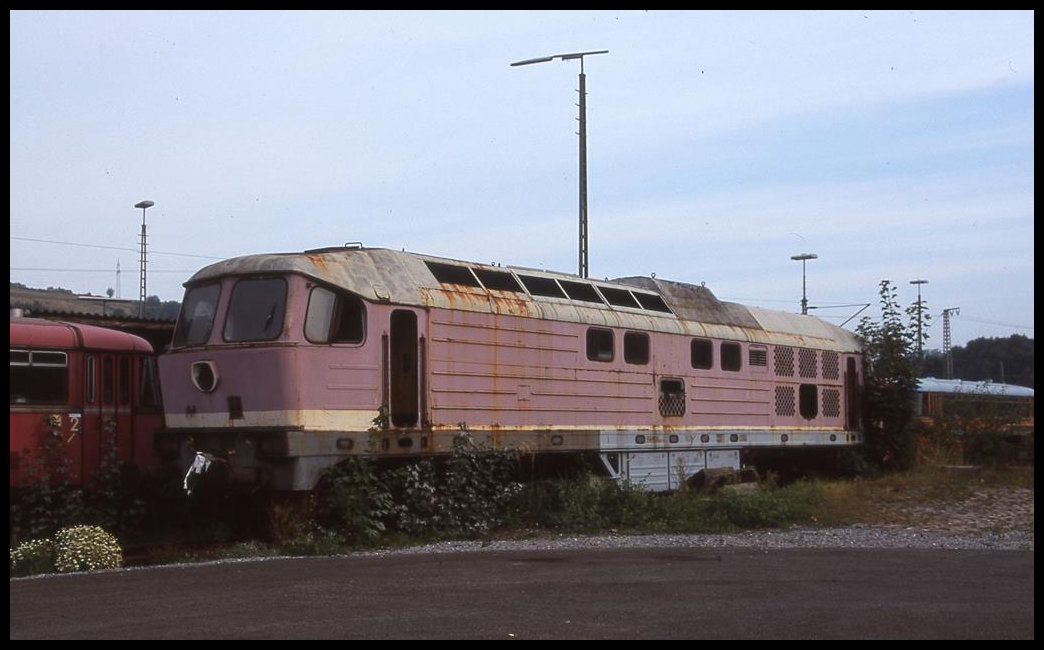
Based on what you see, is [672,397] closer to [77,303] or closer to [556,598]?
[556,598]

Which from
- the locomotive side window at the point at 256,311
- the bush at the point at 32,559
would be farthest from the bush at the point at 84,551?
the locomotive side window at the point at 256,311

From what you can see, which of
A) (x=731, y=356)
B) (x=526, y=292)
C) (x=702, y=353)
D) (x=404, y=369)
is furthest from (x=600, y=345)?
(x=404, y=369)

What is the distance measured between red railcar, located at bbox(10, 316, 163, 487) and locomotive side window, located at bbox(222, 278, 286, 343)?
3185mm

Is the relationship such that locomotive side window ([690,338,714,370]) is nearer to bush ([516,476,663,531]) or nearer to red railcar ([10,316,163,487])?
bush ([516,476,663,531])

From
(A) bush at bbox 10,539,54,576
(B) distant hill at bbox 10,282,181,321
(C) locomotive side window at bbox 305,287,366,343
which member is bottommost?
(A) bush at bbox 10,539,54,576

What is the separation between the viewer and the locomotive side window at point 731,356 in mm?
20375

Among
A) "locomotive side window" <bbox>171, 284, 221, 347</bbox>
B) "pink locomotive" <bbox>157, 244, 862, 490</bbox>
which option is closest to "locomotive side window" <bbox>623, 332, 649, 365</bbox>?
"pink locomotive" <bbox>157, 244, 862, 490</bbox>

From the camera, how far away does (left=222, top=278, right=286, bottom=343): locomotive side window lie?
14.2 meters

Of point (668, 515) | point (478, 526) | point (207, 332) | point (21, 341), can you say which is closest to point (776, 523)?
point (668, 515)

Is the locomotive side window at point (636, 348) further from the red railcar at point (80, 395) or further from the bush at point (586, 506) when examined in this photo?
the red railcar at point (80, 395)

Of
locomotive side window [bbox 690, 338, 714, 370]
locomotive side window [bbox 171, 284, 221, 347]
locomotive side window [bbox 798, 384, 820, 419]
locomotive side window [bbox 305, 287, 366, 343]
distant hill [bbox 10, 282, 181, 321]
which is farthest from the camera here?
distant hill [bbox 10, 282, 181, 321]

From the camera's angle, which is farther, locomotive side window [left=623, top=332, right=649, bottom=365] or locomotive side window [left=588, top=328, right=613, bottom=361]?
locomotive side window [left=623, top=332, right=649, bottom=365]

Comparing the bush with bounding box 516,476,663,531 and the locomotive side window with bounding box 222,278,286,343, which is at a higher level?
the locomotive side window with bounding box 222,278,286,343
